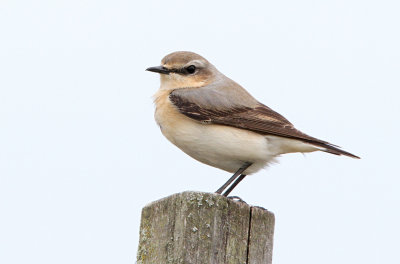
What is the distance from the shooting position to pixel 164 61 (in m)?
→ 8.59

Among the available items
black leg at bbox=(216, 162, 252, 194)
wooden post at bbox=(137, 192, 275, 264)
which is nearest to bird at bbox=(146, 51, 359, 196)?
black leg at bbox=(216, 162, 252, 194)

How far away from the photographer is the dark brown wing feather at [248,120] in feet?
24.8

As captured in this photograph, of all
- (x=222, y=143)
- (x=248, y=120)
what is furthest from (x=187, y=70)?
(x=222, y=143)

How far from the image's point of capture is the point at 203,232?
13.8 ft

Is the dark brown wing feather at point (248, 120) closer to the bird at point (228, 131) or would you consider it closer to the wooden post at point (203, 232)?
the bird at point (228, 131)

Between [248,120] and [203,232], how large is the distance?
12.1ft

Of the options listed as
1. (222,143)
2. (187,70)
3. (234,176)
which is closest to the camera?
(222,143)

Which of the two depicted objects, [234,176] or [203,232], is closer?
[203,232]

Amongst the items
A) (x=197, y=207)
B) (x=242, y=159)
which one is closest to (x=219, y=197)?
(x=197, y=207)

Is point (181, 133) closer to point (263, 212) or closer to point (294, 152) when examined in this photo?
point (294, 152)

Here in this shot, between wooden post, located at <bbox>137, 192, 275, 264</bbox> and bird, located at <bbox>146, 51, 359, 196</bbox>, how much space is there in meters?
2.83

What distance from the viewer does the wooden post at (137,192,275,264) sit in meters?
4.18

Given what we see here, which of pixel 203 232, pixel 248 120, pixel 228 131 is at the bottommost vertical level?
pixel 203 232

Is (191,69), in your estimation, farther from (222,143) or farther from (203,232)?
(203,232)
